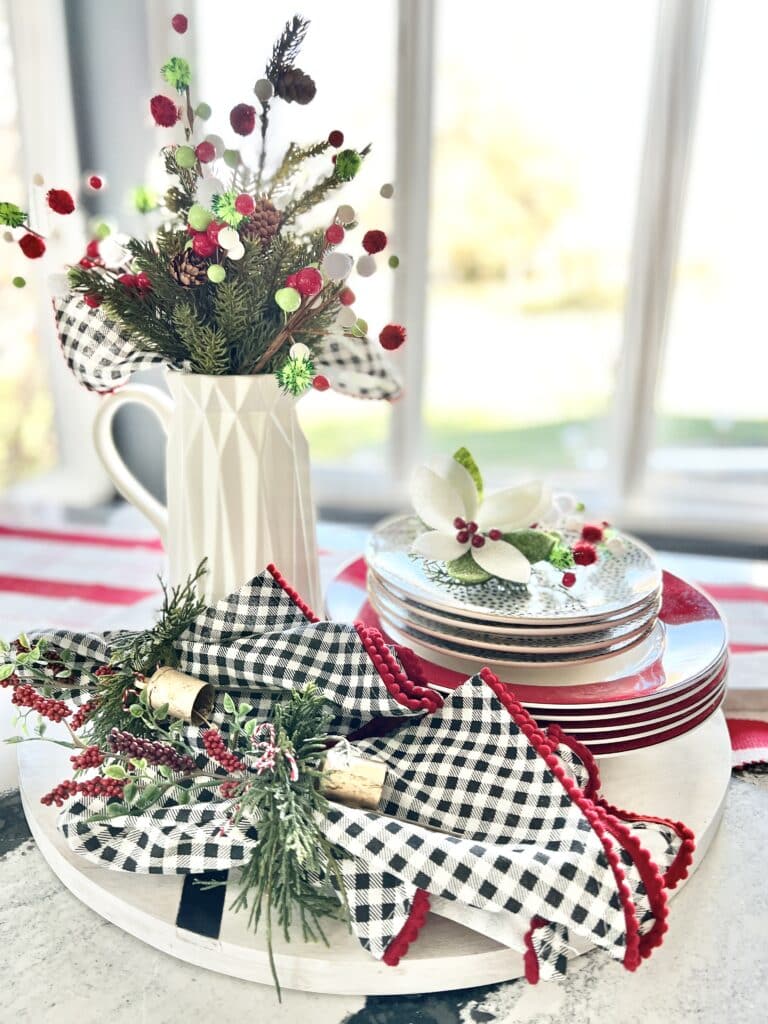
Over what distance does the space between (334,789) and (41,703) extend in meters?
0.20

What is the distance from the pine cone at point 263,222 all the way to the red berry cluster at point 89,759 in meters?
0.36

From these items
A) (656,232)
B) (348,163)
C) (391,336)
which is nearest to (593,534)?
(391,336)

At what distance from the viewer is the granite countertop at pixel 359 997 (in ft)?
Result: 1.34

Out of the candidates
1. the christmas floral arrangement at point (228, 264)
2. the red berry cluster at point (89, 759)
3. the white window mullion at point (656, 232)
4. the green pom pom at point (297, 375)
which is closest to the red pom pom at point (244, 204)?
the christmas floral arrangement at point (228, 264)

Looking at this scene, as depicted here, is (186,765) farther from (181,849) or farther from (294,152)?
(294,152)

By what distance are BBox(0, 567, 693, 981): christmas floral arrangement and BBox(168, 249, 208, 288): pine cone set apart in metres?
0.22

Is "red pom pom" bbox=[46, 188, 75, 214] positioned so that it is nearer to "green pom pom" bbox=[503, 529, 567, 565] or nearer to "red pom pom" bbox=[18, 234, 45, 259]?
"red pom pom" bbox=[18, 234, 45, 259]

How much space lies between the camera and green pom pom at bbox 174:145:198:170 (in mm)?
547

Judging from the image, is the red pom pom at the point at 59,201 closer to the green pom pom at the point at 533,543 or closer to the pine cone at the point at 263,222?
the pine cone at the point at 263,222

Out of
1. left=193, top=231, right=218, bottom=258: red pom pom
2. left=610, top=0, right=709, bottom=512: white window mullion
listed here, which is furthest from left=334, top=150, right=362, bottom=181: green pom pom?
left=610, top=0, right=709, bottom=512: white window mullion

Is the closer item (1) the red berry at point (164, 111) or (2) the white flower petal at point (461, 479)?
(1) the red berry at point (164, 111)

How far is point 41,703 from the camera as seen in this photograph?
1.70 ft

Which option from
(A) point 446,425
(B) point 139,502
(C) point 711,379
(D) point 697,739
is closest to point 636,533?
(C) point 711,379

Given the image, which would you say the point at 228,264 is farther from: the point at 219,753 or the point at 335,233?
the point at 219,753
